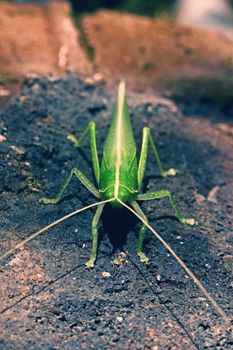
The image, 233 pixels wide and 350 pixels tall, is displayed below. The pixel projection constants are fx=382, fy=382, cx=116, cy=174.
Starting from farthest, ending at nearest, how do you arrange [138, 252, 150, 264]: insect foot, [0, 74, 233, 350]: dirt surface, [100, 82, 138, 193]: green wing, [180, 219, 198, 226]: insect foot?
1. [180, 219, 198, 226]: insect foot
2. [100, 82, 138, 193]: green wing
3. [138, 252, 150, 264]: insect foot
4. [0, 74, 233, 350]: dirt surface

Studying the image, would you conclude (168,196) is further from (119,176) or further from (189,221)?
(119,176)

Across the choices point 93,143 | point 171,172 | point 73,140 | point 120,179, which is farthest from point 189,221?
point 73,140

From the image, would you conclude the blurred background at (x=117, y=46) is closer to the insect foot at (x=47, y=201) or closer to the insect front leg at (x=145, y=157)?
the insect front leg at (x=145, y=157)

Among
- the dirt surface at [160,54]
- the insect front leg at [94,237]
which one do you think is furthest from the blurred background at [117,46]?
the insect front leg at [94,237]

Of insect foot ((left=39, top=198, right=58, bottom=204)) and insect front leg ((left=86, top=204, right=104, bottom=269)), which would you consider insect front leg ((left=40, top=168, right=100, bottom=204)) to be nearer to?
insect foot ((left=39, top=198, right=58, bottom=204))

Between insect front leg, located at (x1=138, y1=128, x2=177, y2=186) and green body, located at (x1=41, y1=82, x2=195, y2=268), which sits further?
insect front leg, located at (x1=138, y1=128, x2=177, y2=186)

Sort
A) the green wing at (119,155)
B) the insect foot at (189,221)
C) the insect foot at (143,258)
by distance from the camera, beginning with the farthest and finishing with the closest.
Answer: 1. the insect foot at (189,221)
2. the green wing at (119,155)
3. the insect foot at (143,258)

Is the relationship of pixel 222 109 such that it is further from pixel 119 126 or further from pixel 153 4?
pixel 153 4

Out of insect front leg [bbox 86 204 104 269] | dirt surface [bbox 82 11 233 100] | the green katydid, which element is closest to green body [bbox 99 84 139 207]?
the green katydid

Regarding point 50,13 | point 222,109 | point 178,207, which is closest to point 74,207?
point 178,207
